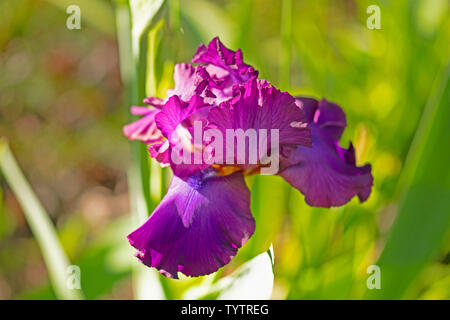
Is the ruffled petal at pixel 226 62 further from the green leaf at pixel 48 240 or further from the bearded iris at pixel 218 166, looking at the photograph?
the green leaf at pixel 48 240

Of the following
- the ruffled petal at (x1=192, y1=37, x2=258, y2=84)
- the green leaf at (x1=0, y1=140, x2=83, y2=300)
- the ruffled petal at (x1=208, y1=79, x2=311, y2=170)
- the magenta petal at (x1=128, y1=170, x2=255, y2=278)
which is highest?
the ruffled petal at (x1=192, y1=37, x2=258, y2=84)

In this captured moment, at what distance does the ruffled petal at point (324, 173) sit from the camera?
0.48 meters

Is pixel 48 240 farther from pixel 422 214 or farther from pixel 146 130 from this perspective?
pixel 422 214

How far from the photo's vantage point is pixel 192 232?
41cm

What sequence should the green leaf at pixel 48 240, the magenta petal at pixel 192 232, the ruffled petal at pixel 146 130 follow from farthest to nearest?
the green leaf at pixel 48 240
the ruffled petal at pixel 146 130
the magenta petal at pixel 192 232

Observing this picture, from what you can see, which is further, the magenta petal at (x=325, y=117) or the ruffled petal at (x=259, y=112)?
the magenta petal at (x=325, y=117)

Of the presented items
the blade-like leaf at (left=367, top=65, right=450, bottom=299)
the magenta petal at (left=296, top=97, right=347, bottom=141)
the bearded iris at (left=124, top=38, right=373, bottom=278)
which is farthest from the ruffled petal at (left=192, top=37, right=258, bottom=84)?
the blade-like leaf at (left=367, top=65, right=450, bottom=299)

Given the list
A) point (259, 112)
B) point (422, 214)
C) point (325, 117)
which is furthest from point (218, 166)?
point (422, 214)

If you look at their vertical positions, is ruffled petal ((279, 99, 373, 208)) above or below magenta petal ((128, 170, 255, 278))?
above

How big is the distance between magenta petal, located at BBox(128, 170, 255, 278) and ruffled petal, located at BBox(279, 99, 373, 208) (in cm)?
8

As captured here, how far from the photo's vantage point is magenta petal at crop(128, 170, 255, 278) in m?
0.41

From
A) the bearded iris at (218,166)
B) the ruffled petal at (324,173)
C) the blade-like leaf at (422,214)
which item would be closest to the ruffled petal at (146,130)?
the bearded iris at (218,166)

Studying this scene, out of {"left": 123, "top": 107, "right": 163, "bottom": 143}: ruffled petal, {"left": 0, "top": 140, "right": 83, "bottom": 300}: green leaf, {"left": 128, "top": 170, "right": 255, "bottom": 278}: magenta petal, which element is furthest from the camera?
{"left": 0, "top": 140, "right": 83, "bottom": 300}: green leaf

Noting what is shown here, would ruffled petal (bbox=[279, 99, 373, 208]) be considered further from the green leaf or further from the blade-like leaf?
the green leaf
